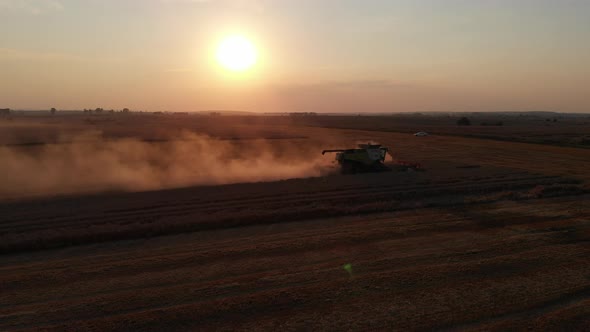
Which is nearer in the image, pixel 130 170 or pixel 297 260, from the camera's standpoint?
pixel 297 260

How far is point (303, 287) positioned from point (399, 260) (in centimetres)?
Answer: 279

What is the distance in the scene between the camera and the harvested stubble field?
23.8 feet

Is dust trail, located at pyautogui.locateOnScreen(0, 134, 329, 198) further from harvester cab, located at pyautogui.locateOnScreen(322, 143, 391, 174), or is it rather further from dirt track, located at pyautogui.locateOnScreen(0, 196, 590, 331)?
dirt track, located at pyautogui.locateOnScreen(0, 196, 590, 331)

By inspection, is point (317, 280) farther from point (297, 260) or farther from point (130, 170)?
point (130, 170)

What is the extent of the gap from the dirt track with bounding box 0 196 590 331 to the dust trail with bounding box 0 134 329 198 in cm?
956

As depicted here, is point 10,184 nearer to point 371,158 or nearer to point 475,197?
A: point 371,158

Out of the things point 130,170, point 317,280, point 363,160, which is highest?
point 363,160

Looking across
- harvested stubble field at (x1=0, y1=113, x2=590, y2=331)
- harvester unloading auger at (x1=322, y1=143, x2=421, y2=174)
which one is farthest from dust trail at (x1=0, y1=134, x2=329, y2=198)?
harvested stubble field at (x1=0, y1=113, x2=590, y2=331)

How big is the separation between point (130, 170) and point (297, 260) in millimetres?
18263

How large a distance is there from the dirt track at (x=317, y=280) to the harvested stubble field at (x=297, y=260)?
0.12 ft

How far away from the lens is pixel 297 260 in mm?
9797

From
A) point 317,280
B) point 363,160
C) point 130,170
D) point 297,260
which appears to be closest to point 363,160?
point 363,160

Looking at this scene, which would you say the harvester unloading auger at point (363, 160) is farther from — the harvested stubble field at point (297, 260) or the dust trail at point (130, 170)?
the harvested stubble field at point (297, 260)

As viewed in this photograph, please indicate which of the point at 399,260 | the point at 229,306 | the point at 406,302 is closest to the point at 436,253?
the point at 399,260
